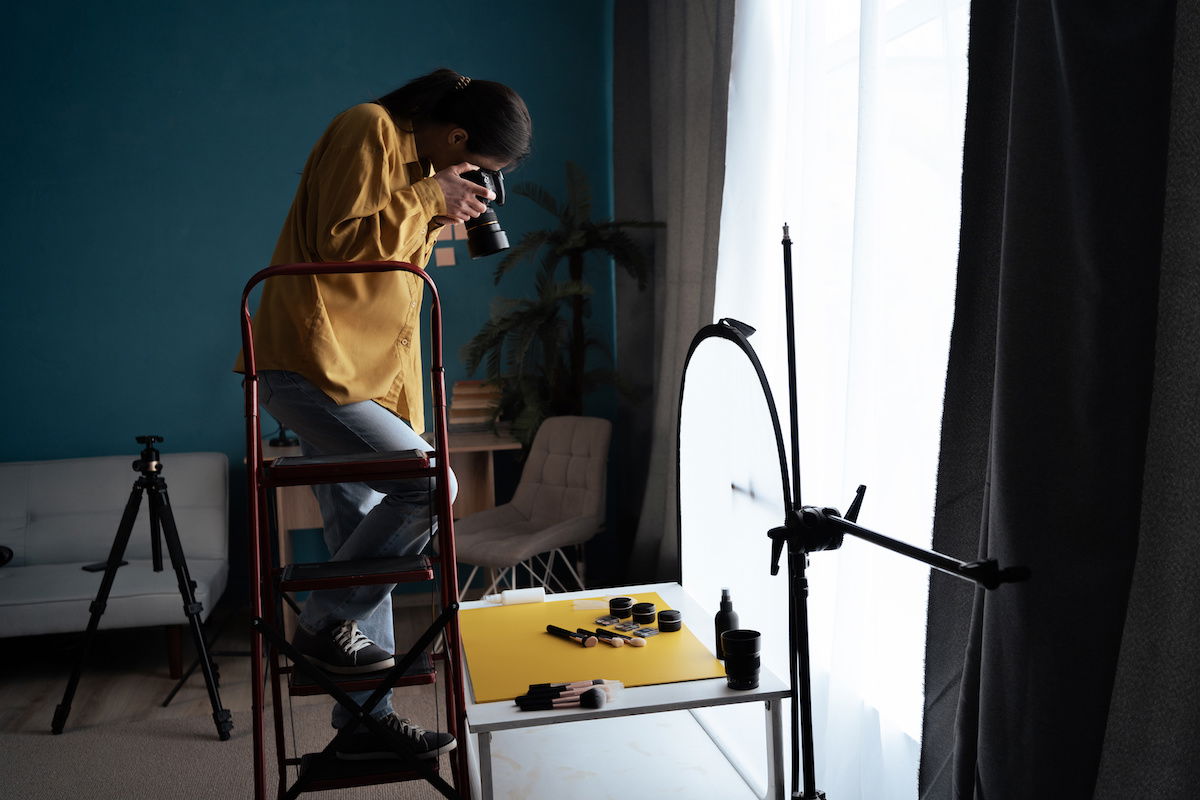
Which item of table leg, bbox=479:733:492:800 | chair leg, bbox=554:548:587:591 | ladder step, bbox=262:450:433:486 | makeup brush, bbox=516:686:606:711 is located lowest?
chair leg, bbox=554:548:587:591

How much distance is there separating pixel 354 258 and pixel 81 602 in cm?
218

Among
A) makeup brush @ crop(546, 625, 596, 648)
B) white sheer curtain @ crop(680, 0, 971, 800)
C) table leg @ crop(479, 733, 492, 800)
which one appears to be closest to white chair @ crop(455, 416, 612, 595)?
white sheer curtain @ crop(680, 0, 971, 800)

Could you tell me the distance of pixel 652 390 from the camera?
13.0 ft

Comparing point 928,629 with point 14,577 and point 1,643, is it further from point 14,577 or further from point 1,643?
point 1,643

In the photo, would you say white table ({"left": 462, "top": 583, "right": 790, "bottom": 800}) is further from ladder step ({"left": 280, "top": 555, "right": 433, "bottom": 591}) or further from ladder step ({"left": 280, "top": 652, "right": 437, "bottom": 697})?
ladder step ({"left": 280, "top": 555, "right": 433, "bottom": 591})

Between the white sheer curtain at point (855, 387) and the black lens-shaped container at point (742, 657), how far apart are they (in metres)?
0.25

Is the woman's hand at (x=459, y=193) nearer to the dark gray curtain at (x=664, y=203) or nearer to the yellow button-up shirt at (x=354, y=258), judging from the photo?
the yellow button-up shirt at (x=354, y=258)

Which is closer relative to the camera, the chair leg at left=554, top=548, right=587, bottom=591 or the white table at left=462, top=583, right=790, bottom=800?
the white table at left=462, top=583, right=790, bottom=800

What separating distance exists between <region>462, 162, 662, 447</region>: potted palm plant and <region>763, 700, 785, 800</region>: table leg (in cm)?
226

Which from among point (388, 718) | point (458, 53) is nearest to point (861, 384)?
point (388, 718)

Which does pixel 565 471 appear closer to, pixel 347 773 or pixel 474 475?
pixel 474 475

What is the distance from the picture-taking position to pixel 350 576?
67.2 inches

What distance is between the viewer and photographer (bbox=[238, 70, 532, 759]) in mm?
1844

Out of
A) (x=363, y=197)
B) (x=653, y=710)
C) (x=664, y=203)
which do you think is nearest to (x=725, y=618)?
(x=653, y=710)
